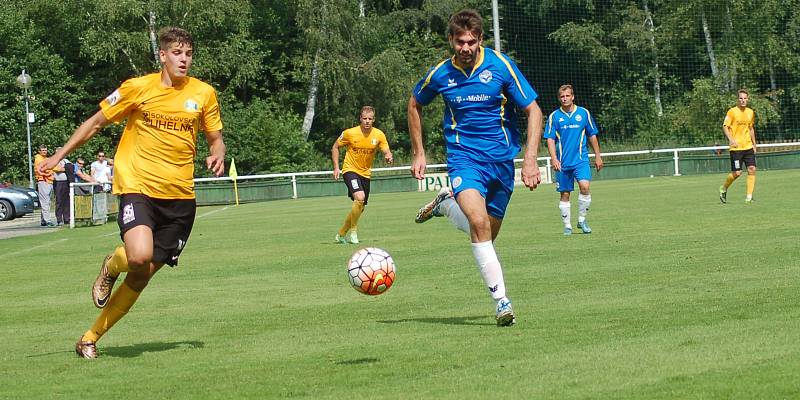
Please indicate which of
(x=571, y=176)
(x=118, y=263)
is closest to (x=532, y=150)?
(x=118, y=263)

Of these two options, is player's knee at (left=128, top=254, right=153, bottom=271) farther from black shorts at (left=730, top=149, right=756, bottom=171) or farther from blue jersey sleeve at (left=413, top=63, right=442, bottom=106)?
black shorts at (left=730, top=149, right=756, bottom=171)

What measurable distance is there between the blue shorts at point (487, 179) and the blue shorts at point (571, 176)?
9794 millimetres

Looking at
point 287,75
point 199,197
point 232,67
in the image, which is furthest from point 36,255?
point 287,75

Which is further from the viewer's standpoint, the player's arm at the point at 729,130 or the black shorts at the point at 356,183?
the player's arm at the point at 729,130

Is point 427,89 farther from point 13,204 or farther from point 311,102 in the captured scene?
point 311,102

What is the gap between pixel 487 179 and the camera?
9.22 meters

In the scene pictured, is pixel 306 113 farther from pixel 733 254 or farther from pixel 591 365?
pixel 591 365

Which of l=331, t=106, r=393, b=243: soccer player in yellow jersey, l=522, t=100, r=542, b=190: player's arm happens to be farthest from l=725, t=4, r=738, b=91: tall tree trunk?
l=522, t=100, r=542, b=190: player's arm

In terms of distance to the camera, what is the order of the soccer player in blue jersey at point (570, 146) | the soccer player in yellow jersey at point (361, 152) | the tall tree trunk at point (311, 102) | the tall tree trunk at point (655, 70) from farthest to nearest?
the tall tree trunk at point (655, 70), the tall tree trunk at point (311, 102), the soccer player in yellow jersey at point (361, 152), the soccer player in blue jersey at point (570, 146)

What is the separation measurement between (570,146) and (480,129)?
10146mm

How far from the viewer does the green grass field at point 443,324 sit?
6484mm

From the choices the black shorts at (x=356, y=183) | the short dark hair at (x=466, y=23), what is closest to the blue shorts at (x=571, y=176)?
the black shorts at (x=356, y=183)

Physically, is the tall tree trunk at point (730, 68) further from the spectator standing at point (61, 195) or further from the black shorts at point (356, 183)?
the black shorts at point (356, 183)

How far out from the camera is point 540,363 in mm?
6906
